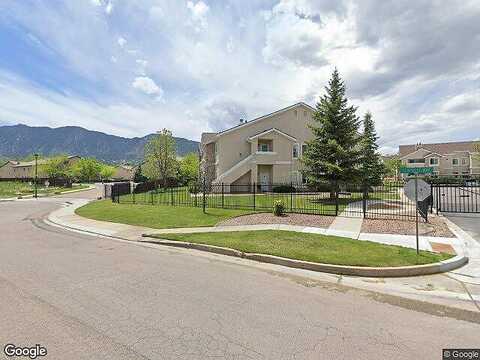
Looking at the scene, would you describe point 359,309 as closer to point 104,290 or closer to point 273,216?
point 104,290

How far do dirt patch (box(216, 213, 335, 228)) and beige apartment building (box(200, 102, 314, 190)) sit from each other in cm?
1665

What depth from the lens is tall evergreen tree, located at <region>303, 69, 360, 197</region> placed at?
875 inches

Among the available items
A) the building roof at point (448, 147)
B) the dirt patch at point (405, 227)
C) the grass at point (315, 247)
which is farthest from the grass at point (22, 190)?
the building roof at point (448, 147)

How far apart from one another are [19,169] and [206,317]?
12907 cm

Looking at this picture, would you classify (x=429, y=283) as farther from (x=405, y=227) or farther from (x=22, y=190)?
(x=22, y=190)

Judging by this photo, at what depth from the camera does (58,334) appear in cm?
413

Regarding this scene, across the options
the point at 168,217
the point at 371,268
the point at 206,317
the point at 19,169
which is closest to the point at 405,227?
the point at 371,268

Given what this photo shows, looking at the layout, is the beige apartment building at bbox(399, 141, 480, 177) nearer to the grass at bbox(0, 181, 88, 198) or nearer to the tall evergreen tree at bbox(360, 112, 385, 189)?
the tall evergreen tree at bbox(360, 112, 385, 189)

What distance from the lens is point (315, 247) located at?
9188 mm

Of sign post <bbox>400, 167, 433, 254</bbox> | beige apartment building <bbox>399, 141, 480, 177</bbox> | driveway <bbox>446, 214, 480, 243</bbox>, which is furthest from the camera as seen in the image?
beige apartment building <bbox>399, 141, 480, 177</bbox>

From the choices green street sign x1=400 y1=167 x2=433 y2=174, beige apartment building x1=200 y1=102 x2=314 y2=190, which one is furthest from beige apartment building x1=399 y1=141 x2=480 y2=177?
green street sign x1=400 y1=167 x2=433 y2=174

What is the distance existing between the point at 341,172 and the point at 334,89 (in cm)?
654

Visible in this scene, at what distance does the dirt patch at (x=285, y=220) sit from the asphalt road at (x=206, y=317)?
645cm

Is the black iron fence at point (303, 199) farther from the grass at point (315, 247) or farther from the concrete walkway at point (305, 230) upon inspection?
the grass at point (315, 247)
